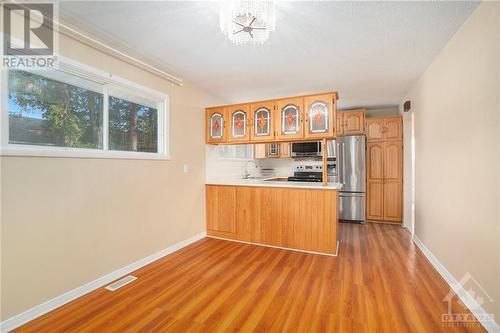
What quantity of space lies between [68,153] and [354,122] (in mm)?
4966

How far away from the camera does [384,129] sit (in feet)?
15.3

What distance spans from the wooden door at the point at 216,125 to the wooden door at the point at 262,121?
0.52 metres

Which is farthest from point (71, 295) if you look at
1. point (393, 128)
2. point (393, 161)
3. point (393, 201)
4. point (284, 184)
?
point (393, 128)

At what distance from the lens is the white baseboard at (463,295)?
162 centimetres

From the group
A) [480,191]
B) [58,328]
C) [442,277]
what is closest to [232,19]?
[480,191]

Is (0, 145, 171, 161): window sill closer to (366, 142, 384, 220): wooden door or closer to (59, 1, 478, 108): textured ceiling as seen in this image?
(59, 1, 478, 108): textured ceiling

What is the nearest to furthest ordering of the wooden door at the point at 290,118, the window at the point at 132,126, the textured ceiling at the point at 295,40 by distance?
the textured ceiling at the point at 295,40
the window at the point at 132,126
the wooden door at the point at 290,118

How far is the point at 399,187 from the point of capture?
4.54 metres

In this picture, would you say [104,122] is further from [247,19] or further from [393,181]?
[393,181]

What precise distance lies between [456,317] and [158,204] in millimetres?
3173

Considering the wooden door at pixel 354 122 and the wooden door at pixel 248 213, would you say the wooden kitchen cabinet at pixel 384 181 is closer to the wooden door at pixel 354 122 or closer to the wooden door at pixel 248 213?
the wooden door at pixel 354 122

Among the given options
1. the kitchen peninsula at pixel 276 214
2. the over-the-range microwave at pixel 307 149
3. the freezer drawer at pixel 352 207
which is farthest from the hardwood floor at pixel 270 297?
the over-the-range microwave at pixel 307 149

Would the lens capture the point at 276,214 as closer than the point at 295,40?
No

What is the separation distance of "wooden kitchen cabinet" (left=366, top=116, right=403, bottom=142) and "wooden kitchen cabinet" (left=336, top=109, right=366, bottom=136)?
0.14 meters
